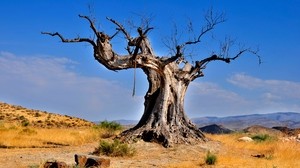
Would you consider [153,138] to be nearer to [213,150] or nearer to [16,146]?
[213,150]

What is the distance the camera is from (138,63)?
19453 millimetres

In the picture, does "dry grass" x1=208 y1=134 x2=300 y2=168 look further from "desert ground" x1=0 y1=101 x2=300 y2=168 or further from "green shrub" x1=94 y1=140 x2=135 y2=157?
"green shrub" x1=94 y1=140 x2=135 y2=157

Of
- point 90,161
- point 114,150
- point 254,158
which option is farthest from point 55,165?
point 254,158

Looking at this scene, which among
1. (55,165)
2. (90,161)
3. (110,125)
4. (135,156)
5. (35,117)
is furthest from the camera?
(35,117)

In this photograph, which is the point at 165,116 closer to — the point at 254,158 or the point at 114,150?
the point at 254,158

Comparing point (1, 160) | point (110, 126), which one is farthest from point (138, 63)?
point (110, 126)

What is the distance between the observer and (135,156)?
1678 cm

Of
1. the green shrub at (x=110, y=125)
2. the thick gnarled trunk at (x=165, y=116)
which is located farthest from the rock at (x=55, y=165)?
the green shrub at (x=110, y=125)

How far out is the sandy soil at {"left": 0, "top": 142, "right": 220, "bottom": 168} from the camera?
14320 mm

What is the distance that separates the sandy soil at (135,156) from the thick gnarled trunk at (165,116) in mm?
661

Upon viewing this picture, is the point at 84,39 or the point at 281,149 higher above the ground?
Answer: the point at 84,39

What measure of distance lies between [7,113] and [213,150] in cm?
3660

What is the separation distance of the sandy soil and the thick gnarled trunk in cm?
66

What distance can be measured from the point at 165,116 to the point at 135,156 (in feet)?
13.6
